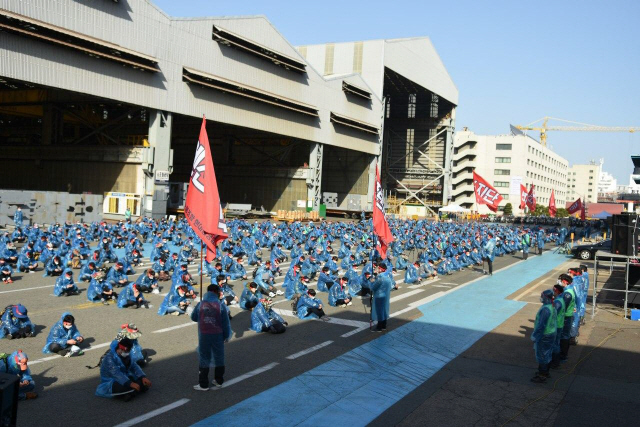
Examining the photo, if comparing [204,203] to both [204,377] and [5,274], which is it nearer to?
[204,377]

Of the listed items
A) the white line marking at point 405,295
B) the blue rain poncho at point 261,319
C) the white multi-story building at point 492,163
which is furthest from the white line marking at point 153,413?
the white multi-story building at point 492,163

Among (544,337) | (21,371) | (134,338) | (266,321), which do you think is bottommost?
(266,321)

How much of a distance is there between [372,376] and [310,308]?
4.57 m

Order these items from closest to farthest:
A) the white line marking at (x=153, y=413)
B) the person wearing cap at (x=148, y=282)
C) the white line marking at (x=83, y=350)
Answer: the white line marking at (x=153, y=413) < the white line marking at (x=83, y=350) < the person wearing cap at (x=148, y=282)

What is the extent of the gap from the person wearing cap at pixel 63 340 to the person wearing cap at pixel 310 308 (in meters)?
5.44

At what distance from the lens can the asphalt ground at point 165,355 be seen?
756 cm

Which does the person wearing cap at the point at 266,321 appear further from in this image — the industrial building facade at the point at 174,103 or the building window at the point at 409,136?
the building window at the point at 409,136

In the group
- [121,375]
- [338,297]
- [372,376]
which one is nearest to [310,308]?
[338,297]

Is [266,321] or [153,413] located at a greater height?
[266,321]

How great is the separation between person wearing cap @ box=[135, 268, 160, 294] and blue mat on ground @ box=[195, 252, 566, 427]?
24.8 ft

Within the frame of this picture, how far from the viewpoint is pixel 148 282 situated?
54.1 ft

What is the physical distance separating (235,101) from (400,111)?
41012mm

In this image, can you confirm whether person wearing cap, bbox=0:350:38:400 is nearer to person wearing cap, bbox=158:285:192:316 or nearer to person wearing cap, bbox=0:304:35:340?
person wearing cap, bbox=0:304:35:340

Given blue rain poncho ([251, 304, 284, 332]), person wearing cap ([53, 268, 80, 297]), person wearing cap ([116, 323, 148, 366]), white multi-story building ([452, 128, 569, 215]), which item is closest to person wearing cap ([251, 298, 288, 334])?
blue rain poncho ([251, 304, 284, 332])
